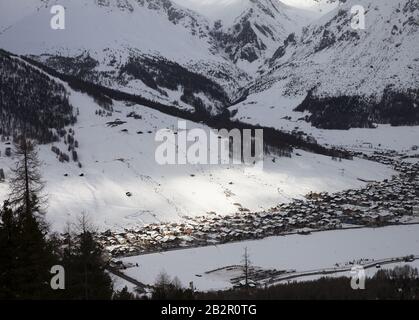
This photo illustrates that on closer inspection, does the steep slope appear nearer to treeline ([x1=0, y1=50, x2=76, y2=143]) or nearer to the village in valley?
treeline ([x1=0, y1=50, x2=76, y2=143])

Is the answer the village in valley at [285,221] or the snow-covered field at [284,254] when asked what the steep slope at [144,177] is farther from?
the snow-covered field at [284,254]

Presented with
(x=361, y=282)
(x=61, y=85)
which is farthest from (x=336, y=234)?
(x=61, y=85)

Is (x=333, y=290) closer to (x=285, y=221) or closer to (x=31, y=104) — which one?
(x=285, y=221)

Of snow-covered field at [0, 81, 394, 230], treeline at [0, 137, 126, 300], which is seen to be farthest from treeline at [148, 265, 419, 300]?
snow-covered field at [0, 81, 394, 230]

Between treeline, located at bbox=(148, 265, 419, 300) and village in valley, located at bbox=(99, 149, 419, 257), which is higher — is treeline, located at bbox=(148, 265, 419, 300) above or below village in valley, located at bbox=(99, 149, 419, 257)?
below

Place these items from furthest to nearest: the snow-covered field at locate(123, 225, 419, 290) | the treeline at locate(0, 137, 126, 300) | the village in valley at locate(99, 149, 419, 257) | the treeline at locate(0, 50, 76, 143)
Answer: the treeline at locate(0, 50, 76, 143) < the village in valley at locate(99, 149, 419, 257) < the snow-covered field at locate(123, 225, 419, 290) < the treeline at locate(0, 137, 126, 300)

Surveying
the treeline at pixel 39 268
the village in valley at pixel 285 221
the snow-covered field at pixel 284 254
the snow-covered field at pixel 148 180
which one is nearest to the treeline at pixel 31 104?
the snow-covered field at pixel 148 180

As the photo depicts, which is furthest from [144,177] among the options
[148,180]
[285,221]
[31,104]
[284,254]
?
[31,104]
